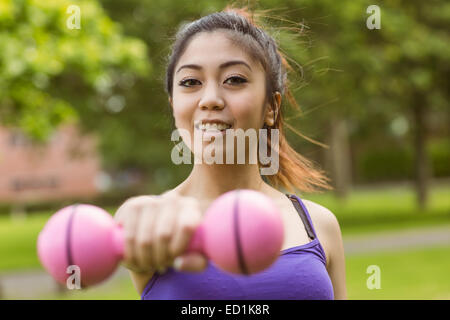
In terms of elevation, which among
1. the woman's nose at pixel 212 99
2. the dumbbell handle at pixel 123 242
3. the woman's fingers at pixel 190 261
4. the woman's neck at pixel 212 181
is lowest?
→ the woman's fingers at pixel 190 261

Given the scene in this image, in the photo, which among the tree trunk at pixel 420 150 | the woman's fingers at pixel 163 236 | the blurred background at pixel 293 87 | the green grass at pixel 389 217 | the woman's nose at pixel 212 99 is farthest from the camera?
the tree trunk at pixel 420 150

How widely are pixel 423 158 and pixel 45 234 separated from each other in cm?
1892

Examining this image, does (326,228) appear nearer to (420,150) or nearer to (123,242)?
(123,242)

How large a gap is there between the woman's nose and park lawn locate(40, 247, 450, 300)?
657 cm

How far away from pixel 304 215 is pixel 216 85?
1.96ft

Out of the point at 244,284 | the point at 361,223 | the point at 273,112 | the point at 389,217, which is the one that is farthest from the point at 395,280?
the point at 389,217

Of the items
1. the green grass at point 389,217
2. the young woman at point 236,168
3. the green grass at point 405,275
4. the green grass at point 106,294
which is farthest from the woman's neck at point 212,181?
the green grass at point 389,217

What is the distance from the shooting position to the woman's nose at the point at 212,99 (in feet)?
5.20

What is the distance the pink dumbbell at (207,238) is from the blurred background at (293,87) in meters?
1.16

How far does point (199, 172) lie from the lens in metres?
1.84

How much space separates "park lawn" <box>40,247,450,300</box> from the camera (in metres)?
8.34

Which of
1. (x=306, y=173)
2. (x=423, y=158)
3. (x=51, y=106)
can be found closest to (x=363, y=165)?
(x=423, y=158)

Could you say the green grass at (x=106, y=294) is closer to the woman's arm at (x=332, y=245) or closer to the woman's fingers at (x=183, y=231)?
the woman's arm at (x=332, y=245)

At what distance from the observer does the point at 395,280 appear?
938cm
